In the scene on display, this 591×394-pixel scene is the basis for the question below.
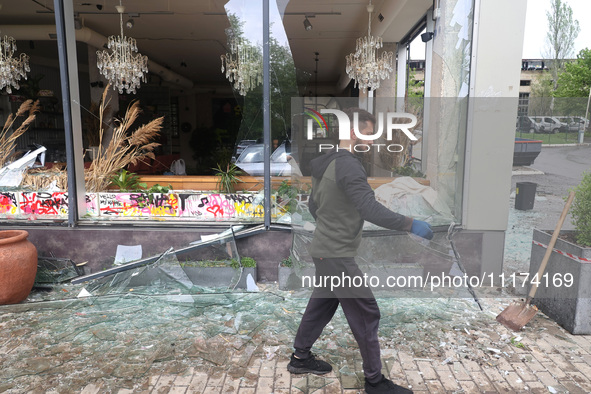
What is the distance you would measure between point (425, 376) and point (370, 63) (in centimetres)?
626

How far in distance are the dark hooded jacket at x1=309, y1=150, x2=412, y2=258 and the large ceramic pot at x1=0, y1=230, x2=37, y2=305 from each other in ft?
10.3

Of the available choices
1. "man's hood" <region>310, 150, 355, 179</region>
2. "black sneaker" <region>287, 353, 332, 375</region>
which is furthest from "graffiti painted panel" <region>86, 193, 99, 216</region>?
"man's hood" <region>310, 150, 355, 179</region>

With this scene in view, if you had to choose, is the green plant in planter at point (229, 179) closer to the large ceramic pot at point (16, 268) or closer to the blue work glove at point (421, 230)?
the large ceramic pot at point (16, 268)

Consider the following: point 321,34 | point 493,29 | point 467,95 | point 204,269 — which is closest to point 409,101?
point 467,95

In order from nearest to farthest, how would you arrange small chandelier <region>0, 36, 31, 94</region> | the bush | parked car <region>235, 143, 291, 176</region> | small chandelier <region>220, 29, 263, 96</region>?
the bush → parked car <region>235, 143, 291, 176</region> → small chandelier <region>220, 29, 263, 96</region> → small chandelier <region>0, 36, 31, 94</region>

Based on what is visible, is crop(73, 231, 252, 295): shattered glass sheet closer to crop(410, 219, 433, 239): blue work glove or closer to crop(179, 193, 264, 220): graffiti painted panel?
crop(179, 193, 264, 220): graffiti painted panel

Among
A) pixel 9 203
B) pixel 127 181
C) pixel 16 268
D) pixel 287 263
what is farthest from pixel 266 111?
pixel 9 203

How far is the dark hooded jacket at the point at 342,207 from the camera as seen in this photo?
258 cm

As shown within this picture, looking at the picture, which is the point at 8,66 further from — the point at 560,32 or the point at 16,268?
the point at 560,32

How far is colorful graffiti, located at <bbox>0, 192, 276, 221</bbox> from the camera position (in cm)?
537

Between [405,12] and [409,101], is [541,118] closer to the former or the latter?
[409,101]

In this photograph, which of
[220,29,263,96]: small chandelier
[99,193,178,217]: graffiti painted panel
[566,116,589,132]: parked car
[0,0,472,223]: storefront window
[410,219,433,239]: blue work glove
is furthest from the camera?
[99,193,178,217]: graffiti painted panel

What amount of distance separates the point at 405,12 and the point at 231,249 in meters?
4.54

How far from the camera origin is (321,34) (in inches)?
368
